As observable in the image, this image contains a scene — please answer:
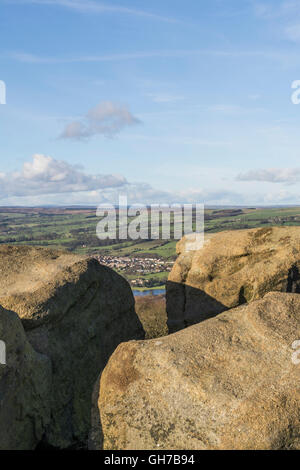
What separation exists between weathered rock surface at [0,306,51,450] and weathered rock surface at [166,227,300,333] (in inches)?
369

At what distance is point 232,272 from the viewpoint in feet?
60.2

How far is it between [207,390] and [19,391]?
4.71 m

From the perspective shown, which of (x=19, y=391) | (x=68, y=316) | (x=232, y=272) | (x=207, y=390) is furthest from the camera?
(x=232, y=272)

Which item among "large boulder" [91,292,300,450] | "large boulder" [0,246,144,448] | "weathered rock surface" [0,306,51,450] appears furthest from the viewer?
"large boulder" [0,246,144,448]

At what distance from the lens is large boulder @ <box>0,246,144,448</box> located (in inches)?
488

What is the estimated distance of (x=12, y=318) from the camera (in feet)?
34.3

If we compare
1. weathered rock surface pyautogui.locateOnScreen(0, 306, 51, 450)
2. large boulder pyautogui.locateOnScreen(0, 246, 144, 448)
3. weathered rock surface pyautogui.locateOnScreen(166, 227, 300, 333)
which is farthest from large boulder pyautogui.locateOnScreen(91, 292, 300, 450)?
weathered rock surface pyautogui.locateOnScreen(166, 227, 300, 333)

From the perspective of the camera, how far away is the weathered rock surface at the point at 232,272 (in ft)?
57.8

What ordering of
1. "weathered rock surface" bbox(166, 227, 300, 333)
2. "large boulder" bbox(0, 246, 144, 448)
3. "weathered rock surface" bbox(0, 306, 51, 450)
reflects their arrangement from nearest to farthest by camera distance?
"weathered rock surface" bbox(0, 306, 51, 450)
"large boulder" bbox(0, 246, 144, 448)
"weathered rock surface" bbox(166, 227, 300, 333)

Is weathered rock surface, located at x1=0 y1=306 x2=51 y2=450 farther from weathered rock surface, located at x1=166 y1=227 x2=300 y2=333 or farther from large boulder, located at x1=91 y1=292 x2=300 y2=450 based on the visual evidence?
weathered rock surface, located at x1=166 y1=227 x2=300 y2=333

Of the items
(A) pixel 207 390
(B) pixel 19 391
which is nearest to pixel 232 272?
(A) pixel 207 390

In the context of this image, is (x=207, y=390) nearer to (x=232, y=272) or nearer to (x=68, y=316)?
(x=68, y=316)

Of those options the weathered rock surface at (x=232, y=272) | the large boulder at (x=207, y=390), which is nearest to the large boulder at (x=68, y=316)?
the large boulder at (x=207, y=390)
